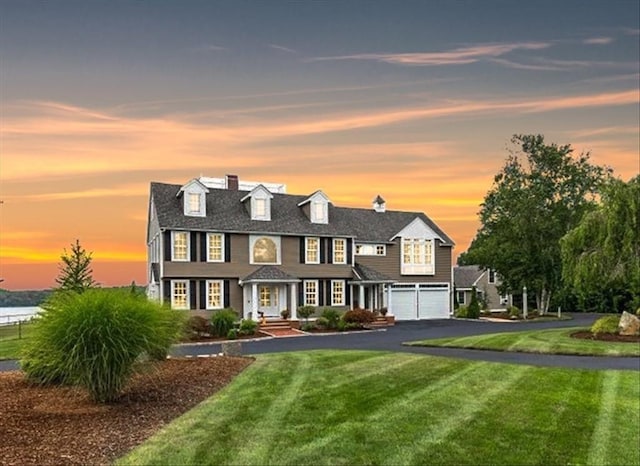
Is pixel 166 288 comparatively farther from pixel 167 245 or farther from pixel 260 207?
pixel 260 207

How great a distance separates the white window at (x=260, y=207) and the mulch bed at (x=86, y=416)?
2047cm

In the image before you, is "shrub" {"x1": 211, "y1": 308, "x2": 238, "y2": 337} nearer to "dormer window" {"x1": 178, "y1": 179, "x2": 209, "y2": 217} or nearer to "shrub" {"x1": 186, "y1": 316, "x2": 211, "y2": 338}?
"shrub" {"x1": 186, "y1": 316, "x2": 211, "y2": 338}

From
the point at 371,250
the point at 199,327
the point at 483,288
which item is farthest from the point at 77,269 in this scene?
the point at 483,288

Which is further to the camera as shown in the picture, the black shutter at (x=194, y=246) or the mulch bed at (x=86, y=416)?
the black shutter at (x=194, y=246)

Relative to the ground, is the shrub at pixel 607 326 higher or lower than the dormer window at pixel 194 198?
lower

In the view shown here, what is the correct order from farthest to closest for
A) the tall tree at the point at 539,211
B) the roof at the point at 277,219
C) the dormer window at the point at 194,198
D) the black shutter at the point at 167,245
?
the tall tree at the point at 539,211, the dormer window at the point at 194,198, the roof at the point at 277,219, the black shutter at the point at 167,245

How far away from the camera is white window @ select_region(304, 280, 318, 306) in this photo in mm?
31828

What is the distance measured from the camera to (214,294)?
29422 mm

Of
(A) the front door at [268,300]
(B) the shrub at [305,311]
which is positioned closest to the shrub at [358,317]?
(B) the shrub at [305,311]

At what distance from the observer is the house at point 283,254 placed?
1139 inches

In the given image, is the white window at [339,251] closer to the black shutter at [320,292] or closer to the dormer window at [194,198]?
the black shutter at [320,292]

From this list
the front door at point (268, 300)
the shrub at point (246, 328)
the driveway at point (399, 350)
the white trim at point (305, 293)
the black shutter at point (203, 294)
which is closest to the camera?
the driveway at point (399, 350)

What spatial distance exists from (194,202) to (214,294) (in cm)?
509

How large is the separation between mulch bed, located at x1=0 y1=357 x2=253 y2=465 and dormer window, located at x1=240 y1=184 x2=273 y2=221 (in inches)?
804
